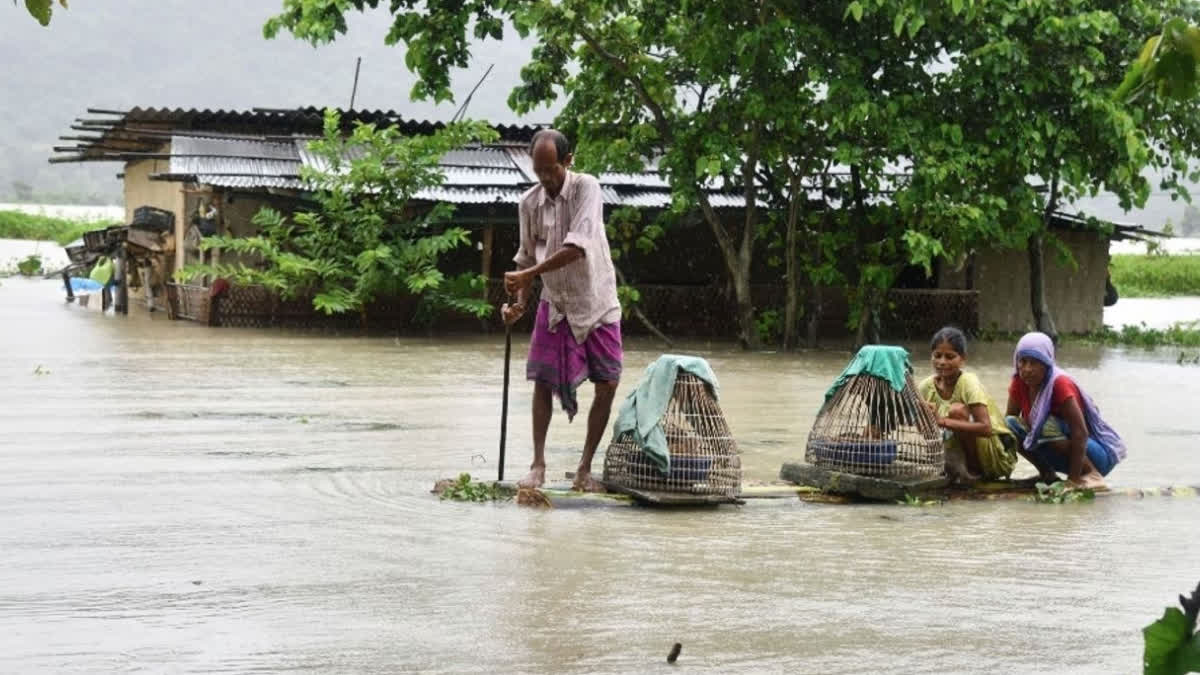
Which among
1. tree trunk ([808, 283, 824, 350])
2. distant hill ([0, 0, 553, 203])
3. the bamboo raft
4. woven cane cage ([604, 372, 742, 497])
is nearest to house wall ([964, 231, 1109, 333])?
tree trunk ([808, 283, 824, 350])

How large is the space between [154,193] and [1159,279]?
2482cm

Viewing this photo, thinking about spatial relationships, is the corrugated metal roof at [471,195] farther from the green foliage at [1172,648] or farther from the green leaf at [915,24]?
the green foliage at [1172,648]

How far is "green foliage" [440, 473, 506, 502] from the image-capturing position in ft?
25.1

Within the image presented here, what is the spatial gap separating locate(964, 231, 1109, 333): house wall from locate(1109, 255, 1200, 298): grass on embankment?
1457cm

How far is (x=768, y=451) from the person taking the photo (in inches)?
395

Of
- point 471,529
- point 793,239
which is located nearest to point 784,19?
point 793,239

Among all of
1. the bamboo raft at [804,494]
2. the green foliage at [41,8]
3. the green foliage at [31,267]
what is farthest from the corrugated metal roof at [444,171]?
the green foliage at [31,267]

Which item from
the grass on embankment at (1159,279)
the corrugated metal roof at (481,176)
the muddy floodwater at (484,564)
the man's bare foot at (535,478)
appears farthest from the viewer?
the grass on embankment at (1159,279)

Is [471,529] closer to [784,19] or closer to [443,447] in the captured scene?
[443,447]

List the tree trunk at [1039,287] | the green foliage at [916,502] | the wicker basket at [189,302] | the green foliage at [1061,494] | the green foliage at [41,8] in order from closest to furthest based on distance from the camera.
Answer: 1. the green foliage at [41,8]
2. the green foliage at [916,502]
3. the green foliage at [1061,494]
4. the wicker basket at [189,302]
5. the tree trunk at [1039,287]

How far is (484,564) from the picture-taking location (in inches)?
245

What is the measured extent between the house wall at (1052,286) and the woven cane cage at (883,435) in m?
15.9

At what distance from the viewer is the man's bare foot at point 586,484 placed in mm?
7793

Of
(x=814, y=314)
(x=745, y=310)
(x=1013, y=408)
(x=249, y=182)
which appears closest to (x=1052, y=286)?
Answer: (x=814, y=314)
